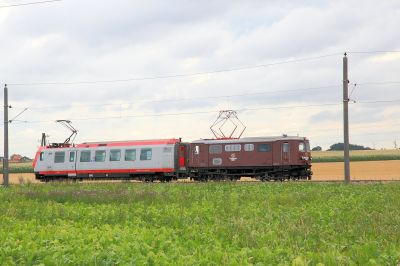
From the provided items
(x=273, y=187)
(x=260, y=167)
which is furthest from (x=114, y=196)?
(x=260, y=167)

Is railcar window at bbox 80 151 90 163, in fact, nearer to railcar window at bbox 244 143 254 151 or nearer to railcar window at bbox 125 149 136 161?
railcar window at bbox 125 149 136 161

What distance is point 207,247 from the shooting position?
9.73m

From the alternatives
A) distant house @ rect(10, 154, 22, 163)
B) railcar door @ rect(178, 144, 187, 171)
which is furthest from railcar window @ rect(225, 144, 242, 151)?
distant house @ rect(10, 154, 22, 163)

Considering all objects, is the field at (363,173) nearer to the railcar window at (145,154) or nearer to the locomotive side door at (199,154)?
the locomotive side door at (199,154)

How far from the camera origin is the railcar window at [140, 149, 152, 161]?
39031 mm

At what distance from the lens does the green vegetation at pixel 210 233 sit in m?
8.59

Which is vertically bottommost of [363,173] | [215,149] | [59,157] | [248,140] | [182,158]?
[363,173]

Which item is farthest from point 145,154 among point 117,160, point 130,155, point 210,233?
point 210,233

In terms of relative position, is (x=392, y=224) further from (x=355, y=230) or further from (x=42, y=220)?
(x=42, y=220)

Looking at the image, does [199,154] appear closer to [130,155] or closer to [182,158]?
[182,158]

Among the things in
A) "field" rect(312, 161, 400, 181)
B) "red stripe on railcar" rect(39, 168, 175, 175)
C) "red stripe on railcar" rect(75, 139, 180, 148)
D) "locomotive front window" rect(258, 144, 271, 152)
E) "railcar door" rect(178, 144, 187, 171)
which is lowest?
"field" rect(312, 161, 400, 181)

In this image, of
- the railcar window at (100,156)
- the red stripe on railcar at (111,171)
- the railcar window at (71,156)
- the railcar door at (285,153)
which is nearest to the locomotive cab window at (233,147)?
the railcar door at (285,153)

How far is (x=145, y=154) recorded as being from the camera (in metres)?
39.2

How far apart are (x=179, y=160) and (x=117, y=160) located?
532cm
